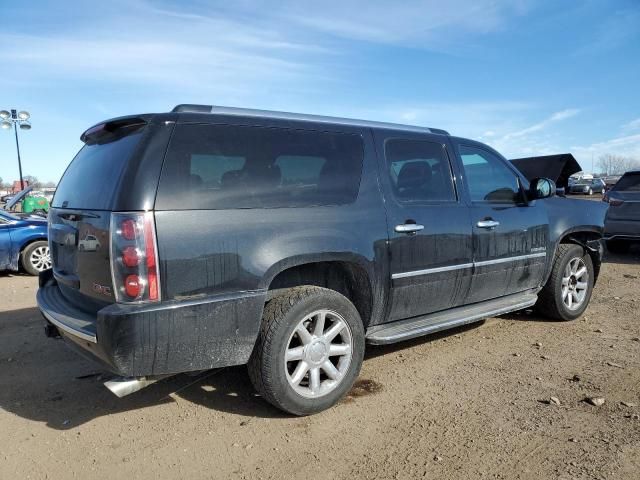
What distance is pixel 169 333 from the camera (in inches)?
103

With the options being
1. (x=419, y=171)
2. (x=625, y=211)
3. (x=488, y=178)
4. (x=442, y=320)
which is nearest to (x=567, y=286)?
(x=488, y=178)

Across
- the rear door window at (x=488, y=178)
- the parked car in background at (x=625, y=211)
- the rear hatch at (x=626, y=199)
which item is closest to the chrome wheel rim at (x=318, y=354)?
the rear door window at (x=488, y=178)

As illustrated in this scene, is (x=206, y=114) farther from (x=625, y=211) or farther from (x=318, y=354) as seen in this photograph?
(x=625, y=211)

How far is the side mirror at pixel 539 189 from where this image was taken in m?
4.65

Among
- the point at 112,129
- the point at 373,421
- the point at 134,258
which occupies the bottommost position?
the point at 373,421

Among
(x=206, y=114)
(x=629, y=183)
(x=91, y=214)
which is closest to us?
(x=91, y=214)

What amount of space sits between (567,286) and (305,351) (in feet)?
11.1

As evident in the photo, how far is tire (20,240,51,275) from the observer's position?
852 cm

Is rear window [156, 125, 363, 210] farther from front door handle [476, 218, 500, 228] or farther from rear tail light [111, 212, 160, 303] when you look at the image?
front door handle [476, 218, 500, 228]

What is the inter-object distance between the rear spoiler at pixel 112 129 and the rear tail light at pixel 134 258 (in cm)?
64

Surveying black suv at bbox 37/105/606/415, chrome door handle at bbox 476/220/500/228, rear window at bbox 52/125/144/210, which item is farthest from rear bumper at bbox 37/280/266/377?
chrome door handle at bbox 476/220/500/228

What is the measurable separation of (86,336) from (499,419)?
2.46 meters

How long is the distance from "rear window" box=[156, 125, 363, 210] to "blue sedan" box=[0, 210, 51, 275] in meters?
6.74

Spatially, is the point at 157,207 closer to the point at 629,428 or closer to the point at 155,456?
the point at 155,456
